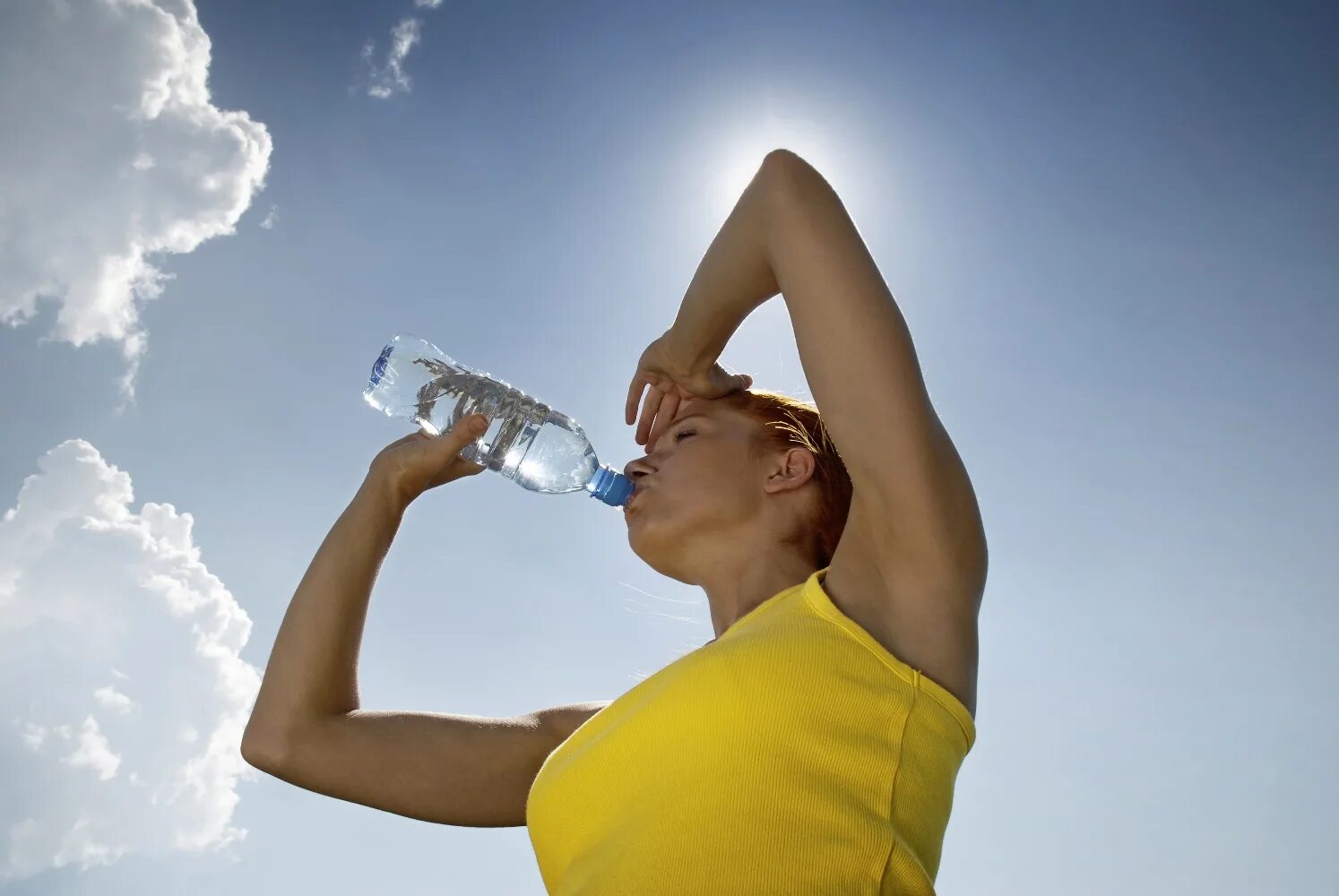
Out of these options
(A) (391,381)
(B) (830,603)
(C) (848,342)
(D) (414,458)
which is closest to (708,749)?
(B) (830,603)

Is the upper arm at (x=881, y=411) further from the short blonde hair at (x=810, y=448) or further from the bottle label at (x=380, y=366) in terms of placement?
the bottle label at (x=380, y=366)

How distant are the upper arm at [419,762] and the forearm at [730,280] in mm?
1147

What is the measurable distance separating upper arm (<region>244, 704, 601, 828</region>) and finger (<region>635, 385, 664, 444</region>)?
891 mm

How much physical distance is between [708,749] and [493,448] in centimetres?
250

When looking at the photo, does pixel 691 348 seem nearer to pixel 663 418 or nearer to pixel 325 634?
pixel 663 418

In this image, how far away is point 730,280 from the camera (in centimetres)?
210

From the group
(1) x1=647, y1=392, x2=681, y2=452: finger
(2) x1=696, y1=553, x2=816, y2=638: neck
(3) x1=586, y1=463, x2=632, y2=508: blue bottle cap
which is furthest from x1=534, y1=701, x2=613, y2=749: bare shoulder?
(1) x1=647, y1=392, x2=681, y2=452: finger

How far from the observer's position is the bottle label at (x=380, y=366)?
3736 millimetres

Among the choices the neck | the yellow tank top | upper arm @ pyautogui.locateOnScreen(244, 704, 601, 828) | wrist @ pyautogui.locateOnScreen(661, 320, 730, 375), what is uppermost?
wrist @ pyautogui.locateOnScreen(661, 320, 730, 375)

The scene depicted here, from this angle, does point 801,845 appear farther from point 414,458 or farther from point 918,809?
point 414,458

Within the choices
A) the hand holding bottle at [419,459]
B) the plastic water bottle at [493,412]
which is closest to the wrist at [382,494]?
the hand holding bottle at [419,459]

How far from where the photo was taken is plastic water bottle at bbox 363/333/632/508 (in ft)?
12.3

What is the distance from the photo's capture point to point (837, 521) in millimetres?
2500

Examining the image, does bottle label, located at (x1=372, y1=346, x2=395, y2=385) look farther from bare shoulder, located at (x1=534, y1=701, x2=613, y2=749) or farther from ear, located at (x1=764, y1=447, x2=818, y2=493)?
ear, located at (x1=764, y1=447, x2=818, y2=493)
